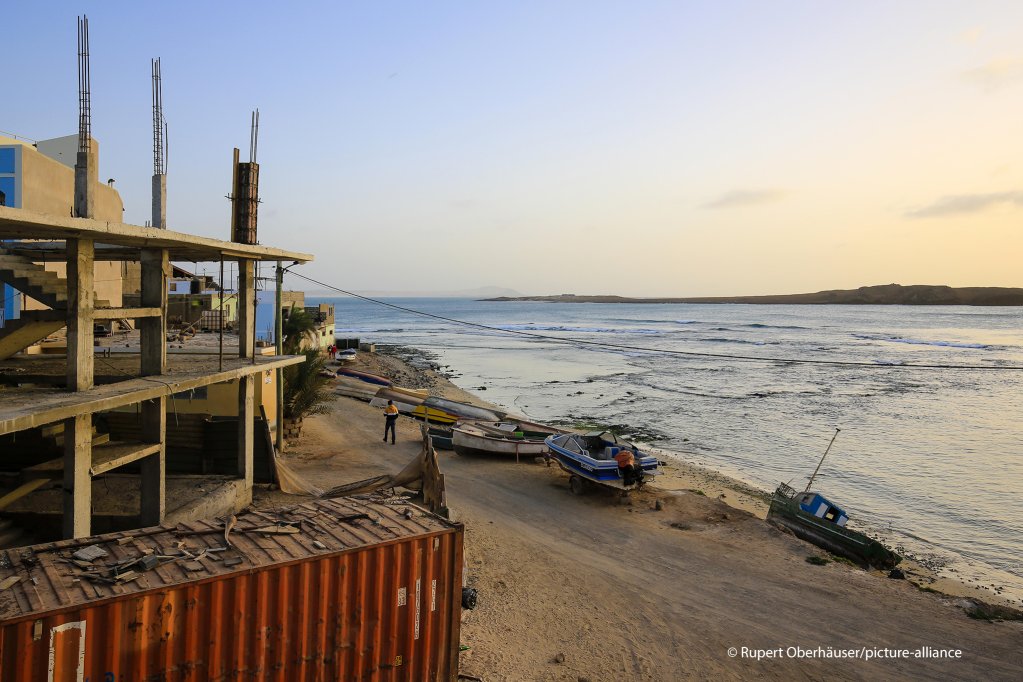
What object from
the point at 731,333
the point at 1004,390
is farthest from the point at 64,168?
the point at 731,333

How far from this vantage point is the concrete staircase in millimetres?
9195

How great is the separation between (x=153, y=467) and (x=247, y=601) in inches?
236

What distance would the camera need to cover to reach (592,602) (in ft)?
38.1

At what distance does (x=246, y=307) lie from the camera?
48.2ft

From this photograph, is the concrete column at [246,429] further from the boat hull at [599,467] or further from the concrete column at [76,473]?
the boat hull at [599,467]

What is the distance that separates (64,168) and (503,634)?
24.7 m

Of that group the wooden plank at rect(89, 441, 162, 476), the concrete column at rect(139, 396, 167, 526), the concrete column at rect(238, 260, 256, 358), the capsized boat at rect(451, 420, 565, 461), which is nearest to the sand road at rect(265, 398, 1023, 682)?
the capsized boat at rect(451, 420, 565, 461)

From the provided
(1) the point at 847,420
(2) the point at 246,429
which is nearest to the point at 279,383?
(2) the point at 246,429

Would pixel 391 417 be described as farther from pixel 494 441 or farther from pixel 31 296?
pixel 31 296

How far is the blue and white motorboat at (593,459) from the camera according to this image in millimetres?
17812

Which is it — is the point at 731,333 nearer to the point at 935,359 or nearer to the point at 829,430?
the point at 935,359

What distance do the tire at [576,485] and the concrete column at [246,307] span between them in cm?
954

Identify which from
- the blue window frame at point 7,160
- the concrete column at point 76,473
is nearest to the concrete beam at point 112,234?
the concrete column at point 76,473

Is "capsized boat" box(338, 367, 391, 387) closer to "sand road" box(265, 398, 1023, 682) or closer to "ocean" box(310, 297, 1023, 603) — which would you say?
"ocean" box(310, 297, 1023, 603)
